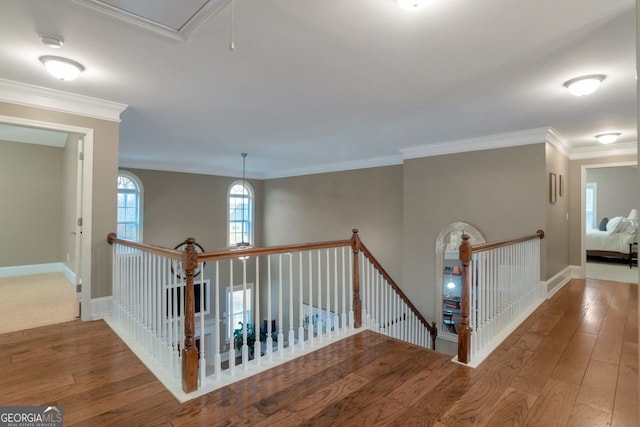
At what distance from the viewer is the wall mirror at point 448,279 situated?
16.7 feet

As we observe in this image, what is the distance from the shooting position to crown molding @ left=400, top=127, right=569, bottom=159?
172 inches

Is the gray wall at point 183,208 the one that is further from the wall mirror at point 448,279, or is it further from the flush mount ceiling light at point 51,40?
the flush mount ceiling light at point 51,40

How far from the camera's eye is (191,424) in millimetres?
1815

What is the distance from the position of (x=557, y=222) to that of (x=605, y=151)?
68.1 inches

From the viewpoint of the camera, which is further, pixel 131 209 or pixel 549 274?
pixel 131 209

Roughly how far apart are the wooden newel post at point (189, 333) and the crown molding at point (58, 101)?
2387mm

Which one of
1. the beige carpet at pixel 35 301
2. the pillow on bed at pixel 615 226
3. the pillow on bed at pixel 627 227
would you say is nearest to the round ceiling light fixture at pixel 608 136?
the pillow on bed at pixel 615 226

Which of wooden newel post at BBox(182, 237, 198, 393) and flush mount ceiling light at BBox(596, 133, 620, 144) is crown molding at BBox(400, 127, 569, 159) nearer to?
flush mount ceiling light at BBox(596, 133, 620, 144)

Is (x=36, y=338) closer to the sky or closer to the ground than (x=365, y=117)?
closer to the ground

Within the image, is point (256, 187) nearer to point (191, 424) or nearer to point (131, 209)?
point (131, 209)

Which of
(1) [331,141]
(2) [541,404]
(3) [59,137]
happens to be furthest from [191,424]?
(3) [59,137]

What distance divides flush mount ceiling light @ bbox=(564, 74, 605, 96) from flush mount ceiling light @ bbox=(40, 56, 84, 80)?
165 inches

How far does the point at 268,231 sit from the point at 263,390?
290 inches

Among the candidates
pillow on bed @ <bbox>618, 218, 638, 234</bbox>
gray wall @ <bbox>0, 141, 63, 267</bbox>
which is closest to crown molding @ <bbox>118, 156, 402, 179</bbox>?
gray wall @ <bbox>0, 141, 63, 267</bbox>
